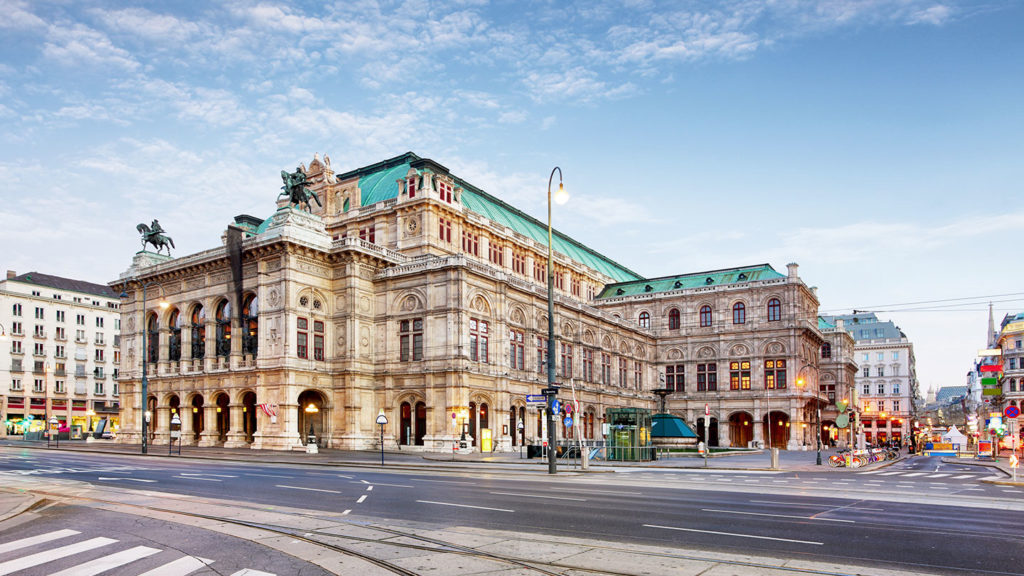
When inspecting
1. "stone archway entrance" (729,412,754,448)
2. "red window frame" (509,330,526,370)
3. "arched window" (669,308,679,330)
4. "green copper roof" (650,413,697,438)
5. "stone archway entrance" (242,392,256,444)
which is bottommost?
"stone archway entrance" (729,412,754,448)

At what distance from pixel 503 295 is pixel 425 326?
759cm

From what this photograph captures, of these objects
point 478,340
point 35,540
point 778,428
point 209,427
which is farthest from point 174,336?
point 778,428

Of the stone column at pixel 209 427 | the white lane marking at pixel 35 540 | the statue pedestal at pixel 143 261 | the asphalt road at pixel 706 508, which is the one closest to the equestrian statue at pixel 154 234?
the statue pedestal at pixel 143 261

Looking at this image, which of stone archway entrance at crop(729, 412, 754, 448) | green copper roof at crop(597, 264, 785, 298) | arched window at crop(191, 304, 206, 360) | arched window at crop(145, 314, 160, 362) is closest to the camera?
arched window at crop(191, 304, 206, 360)

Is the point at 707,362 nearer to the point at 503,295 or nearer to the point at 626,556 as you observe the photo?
the point at 503,295

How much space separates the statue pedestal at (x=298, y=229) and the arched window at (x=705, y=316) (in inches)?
1859

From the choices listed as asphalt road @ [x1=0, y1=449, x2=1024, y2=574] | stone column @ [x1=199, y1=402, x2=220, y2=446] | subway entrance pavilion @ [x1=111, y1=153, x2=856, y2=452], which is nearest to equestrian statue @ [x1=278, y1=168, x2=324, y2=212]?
subway entrance pavilion @ [x1=111, y1=153, x2=856, y2=452]

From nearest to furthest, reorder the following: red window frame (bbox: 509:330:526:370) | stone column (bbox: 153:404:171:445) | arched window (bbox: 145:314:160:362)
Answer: red window frame (bbox: 509:330:526:370) → stone column (bbox: 153:404:171:445) → arched window (bbox: 145:314:160:362)

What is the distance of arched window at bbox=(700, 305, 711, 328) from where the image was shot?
89562mm

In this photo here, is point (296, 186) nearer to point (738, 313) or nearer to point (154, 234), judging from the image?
point (154, 234)

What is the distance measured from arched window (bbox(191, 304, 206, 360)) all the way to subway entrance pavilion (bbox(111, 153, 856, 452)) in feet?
0.55

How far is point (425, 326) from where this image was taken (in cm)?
5919

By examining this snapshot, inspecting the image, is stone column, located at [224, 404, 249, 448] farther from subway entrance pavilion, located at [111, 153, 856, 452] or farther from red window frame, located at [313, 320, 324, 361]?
red window frame, located at [313, 320, 324, 361]

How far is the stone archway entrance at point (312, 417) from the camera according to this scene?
59875mm
